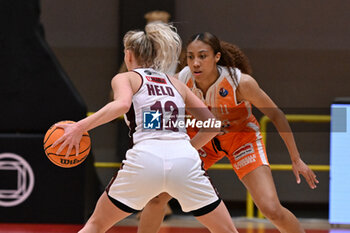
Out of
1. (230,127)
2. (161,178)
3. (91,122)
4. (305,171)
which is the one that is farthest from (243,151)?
(91,122)

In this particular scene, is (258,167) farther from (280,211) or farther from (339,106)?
(339,106)

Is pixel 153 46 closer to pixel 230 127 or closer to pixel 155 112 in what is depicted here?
pixel 155 112

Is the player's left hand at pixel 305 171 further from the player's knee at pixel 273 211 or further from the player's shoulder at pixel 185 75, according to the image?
the player's shoulder at pixel 185 75

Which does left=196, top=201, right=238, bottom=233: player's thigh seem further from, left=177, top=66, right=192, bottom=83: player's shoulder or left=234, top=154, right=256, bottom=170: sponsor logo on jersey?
left=177, top=66, right=192, bottom=83: player's shoulder

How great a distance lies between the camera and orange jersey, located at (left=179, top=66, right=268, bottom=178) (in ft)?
14.1

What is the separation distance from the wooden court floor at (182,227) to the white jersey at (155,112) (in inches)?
113

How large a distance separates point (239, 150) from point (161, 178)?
4.49 ft

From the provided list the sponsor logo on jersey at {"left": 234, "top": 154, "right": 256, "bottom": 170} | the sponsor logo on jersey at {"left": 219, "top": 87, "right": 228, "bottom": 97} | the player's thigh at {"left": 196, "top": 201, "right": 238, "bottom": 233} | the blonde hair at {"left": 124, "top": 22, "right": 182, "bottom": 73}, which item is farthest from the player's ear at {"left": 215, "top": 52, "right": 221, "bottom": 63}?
the player's thigh at {"left": 196, "top": 201, "right": 238, "bottom": 233}

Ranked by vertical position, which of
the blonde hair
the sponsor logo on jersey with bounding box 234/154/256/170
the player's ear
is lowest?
the sponsor logo on jersey with bounding box 234/154/256/170

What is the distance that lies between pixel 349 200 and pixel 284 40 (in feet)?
7.94

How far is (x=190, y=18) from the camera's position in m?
7.82

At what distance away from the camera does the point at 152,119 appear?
10.6 feet

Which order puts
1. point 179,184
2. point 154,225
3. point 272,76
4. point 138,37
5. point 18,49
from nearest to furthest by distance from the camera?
point 179,184 < point 138,37 < point 154,225 < point 18,49 < point 272,76

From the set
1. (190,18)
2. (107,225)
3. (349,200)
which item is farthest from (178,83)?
(190,18)
